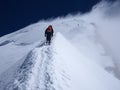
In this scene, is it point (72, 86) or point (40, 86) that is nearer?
point (40, 86)

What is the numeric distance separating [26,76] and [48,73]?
4.65 ft

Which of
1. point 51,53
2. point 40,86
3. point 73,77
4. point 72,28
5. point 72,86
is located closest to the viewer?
point 40,86

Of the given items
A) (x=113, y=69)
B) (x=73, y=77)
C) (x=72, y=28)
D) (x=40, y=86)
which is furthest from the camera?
(x=113, y=69)

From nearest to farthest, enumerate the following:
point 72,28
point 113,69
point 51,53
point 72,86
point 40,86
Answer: point 40,86 < point 72,86 < point 51,53 < point 72,28 < point 113,69

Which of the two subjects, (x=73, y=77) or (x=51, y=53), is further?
(x=51, y=53)

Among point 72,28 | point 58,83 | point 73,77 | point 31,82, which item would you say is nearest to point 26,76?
point 31,82

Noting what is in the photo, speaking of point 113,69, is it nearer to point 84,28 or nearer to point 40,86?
point 84,28

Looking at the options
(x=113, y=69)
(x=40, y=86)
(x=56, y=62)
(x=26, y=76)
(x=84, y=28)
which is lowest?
(x=40, y=86)

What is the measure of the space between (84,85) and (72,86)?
1.95 metres

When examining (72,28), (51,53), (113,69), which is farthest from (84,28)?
(51,53)

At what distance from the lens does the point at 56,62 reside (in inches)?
634

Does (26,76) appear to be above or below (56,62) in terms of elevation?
below

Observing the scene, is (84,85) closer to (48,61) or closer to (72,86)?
(72,86)

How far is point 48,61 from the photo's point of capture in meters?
16.2
